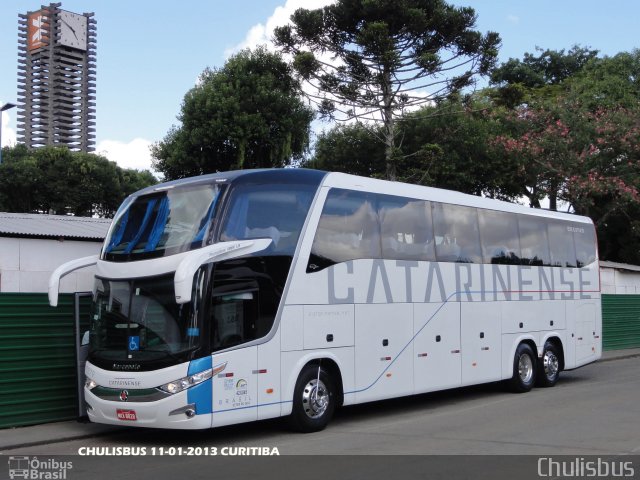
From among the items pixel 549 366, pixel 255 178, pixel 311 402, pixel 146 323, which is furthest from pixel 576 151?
pixel 146 323

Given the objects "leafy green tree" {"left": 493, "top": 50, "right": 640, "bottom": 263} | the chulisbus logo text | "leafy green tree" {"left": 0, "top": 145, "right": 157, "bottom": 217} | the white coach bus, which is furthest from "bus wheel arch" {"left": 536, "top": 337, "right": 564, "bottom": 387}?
"leafy green tree" {"left": 0, "top": 145, "right": 157, "bottom": 217}

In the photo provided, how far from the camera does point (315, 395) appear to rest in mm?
11523

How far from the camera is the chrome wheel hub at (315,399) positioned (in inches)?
449

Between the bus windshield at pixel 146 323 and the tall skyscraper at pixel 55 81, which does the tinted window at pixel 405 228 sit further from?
the tall skyscraper at pixel 55 81

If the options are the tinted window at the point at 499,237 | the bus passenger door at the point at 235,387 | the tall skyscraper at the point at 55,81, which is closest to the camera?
the bus passenger door at the point at 235,387

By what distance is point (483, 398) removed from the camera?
15625 mm

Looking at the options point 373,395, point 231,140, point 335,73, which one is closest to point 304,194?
point 373,395

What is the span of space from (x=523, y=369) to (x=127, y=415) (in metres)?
9.52

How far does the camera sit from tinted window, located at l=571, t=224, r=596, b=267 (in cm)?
1859

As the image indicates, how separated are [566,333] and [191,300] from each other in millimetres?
11015

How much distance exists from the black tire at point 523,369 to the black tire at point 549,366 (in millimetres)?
194

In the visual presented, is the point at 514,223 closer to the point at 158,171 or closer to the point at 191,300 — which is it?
the point at 191,300

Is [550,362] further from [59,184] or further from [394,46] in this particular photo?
[59,184]

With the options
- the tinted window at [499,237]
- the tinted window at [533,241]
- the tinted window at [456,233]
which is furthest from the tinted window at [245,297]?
the tinted window at [533,241]
